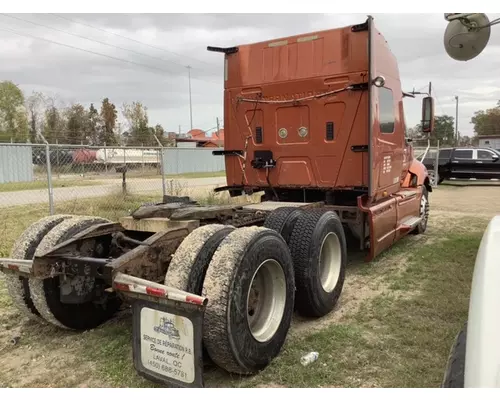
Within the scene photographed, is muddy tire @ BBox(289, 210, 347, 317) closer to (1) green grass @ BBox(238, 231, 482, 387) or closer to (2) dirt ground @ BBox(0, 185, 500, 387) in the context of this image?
(2) dirt ground @ BBox(0, 185, 500, 387)

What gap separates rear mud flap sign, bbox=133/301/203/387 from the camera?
115 inches

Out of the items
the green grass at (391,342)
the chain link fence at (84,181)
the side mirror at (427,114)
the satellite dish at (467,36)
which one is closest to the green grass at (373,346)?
the green grass at (391,342)

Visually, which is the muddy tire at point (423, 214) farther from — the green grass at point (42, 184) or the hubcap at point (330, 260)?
the green grass at point (42, 184)

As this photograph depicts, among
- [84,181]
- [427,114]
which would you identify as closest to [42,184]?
[84,181]

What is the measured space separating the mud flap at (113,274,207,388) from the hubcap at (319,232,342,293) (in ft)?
7.19

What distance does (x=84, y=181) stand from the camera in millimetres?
17641

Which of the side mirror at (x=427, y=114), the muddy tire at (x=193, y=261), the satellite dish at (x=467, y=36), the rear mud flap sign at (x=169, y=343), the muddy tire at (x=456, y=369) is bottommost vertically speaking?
the rear mud flap sign at (x=169, y=343)

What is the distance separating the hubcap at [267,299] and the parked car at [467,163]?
19.9 m

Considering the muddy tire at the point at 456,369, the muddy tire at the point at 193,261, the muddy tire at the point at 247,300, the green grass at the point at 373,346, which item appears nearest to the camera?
the muddy tire at the point at 456,369

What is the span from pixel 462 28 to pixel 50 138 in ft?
170

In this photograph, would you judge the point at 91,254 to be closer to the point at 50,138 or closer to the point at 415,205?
the point at 415,205

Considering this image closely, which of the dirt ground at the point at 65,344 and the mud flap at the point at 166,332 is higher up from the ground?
the mud flap at the point at 166,332

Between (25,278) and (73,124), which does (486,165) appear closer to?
(25,278)

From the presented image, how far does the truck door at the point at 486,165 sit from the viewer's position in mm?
21734
